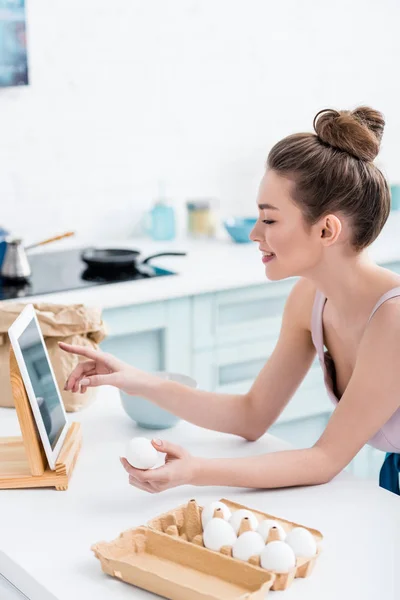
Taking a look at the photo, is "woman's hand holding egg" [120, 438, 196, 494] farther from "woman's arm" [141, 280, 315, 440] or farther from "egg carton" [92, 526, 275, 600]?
"woman's arm" [141, 280, 315, 440]

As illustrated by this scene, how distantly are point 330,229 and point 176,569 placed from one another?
70 cm

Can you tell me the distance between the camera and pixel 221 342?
10.2 ft

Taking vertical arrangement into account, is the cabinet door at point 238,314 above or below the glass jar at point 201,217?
below

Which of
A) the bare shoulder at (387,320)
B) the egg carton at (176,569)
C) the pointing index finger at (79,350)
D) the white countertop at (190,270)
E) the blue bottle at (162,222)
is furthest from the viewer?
the blue bottle at (162,222)

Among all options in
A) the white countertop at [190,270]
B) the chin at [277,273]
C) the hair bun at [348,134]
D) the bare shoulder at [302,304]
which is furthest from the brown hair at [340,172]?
the white countertop at [190,270]

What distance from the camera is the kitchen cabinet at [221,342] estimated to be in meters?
2.93

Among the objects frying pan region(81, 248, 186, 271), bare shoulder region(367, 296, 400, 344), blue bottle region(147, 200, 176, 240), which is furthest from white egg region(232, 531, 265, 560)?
blue bottle region(147, 200, 176, 240)

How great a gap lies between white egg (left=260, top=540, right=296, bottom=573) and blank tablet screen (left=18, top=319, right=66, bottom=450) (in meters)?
0.51

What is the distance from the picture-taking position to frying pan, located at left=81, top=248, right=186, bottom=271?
3070 millimetres

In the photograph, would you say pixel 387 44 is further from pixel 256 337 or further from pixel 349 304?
pixel 349 304

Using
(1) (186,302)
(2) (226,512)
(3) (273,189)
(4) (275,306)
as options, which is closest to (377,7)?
(4) (275,306)

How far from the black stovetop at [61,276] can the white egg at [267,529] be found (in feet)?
5.35

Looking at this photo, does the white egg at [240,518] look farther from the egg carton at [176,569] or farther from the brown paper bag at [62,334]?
the brown paper bag at [62,334]

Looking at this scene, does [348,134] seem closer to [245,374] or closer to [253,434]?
[253,434]
